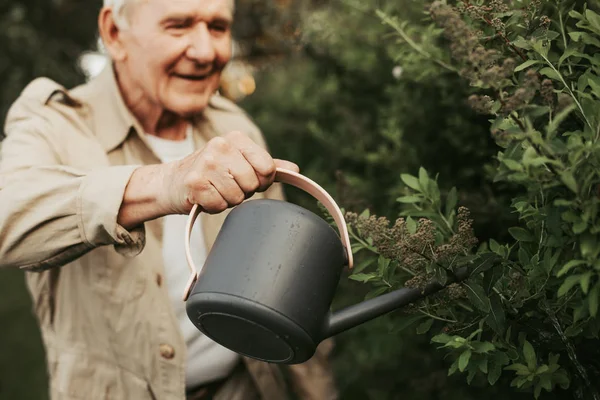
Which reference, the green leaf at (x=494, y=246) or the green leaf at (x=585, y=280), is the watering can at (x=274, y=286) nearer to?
the green leaf at (x=494, y=246)

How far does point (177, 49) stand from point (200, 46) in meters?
0.08

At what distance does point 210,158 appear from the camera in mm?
1673

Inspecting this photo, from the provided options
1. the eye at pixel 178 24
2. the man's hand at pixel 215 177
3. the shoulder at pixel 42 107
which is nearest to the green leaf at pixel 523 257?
the man's hand at pixel 215 177

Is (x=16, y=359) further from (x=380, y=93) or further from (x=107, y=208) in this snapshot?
(x=107, y=208)

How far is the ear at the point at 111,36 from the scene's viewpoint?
2486 millimetres

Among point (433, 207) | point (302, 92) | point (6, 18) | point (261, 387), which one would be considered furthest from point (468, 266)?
point (6, 18)

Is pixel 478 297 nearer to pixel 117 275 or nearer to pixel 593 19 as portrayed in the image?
pixel 593 19

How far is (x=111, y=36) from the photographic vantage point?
2508mm

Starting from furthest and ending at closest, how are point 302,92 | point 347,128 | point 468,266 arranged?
point 302,92
point 347,128
point 468,266

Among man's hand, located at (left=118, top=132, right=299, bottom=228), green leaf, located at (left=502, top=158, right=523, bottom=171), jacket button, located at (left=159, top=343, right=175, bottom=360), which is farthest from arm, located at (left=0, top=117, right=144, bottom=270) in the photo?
green leaf, located at (left=502, top=158, right=523, bottom=171)

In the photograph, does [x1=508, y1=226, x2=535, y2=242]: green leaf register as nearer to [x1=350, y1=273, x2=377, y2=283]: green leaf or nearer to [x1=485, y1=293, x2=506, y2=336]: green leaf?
[x1=485, y1=293, x2=506, y2=336]: green leaf

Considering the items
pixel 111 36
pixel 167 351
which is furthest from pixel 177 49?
pixel 167 351

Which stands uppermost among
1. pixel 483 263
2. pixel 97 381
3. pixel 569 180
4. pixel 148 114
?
pixel 569 180

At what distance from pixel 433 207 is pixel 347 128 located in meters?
1.88
